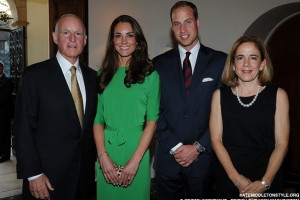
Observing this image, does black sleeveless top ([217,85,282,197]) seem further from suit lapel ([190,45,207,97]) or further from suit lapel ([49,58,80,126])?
suit lapel ([49,58,80,126])

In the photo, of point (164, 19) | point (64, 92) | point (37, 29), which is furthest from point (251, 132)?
point (37, 29)

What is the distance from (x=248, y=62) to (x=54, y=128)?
1413 mm

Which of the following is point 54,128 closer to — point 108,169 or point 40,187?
point 40,187

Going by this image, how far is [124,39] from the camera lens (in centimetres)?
239

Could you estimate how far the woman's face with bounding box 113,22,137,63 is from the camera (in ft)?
7.83

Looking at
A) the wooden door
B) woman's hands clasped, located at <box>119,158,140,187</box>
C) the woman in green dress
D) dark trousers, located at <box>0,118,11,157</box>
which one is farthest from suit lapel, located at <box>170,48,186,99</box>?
dark trousers, located at <box>0,118,11,157</box>

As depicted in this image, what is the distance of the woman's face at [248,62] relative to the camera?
220 centimetres

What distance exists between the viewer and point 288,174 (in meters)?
4.89

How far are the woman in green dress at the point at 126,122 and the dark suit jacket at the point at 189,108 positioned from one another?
138 mm

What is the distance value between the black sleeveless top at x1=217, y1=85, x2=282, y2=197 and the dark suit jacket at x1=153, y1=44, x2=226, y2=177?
238 millimetres

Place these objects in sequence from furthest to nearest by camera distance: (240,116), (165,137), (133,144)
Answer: (165,137) < (133,144) < (240,116)

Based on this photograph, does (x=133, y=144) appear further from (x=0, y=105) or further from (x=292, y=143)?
(x=0, y=105)

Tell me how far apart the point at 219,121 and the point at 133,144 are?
662mm

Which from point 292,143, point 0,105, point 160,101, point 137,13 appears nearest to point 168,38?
point 137,13
